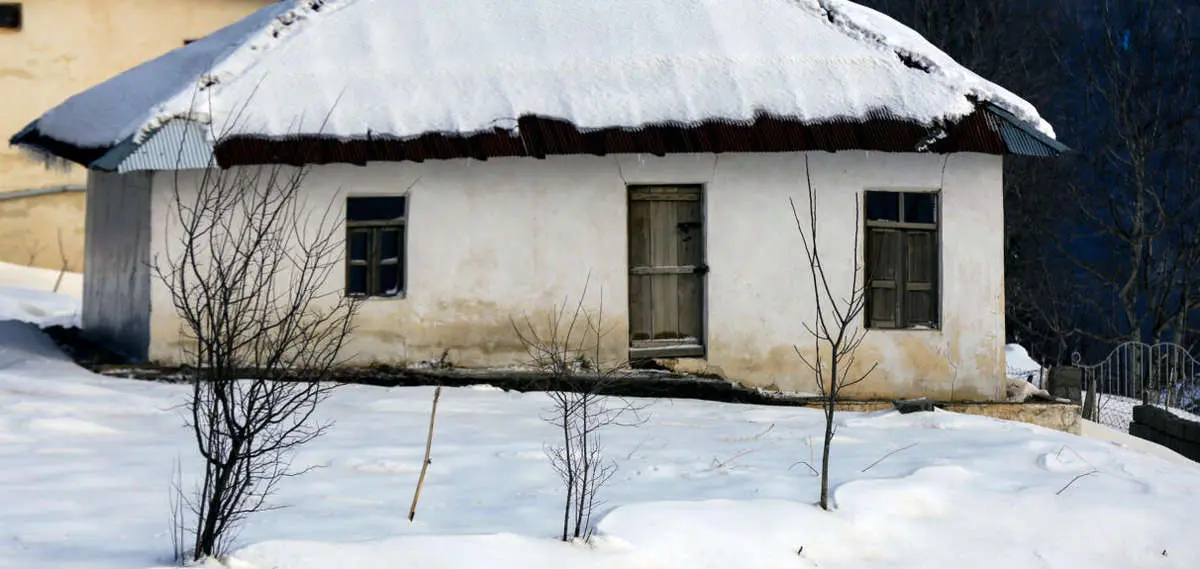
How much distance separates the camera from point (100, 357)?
11812 millimetres

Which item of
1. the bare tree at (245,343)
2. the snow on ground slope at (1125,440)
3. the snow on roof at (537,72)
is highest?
the snow on roof at (537,72)

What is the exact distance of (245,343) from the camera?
497cm

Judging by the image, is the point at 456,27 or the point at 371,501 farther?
the point at 456,27

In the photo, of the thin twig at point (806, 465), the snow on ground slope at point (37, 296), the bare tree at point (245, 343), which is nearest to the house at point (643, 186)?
the bare tree at point (245, 343)

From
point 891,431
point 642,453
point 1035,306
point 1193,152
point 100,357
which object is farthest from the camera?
point 1193,152

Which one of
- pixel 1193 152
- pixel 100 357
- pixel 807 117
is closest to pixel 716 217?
pixel 807 117

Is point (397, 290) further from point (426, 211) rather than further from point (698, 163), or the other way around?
point (698, 163)

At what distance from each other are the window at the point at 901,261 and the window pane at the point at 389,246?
4.09 meters

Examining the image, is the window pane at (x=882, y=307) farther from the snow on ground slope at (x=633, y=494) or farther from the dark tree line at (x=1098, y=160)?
the dark tree line at (x=1098, y=160)

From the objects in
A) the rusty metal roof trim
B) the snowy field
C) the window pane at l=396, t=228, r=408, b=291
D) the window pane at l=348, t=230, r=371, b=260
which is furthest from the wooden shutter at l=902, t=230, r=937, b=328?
the window pane at l=348, t=230, r=371, b=260

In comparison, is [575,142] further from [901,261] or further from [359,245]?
[901,261]

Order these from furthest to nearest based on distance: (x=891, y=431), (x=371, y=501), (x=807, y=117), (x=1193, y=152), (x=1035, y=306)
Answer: (x=1193, y=152) → (x=1035, y=306) → (x=807, y=117) → (x=891, y=431) → (x=371, y=501)

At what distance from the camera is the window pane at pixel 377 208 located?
11.1 m

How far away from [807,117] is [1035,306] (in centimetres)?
1442
